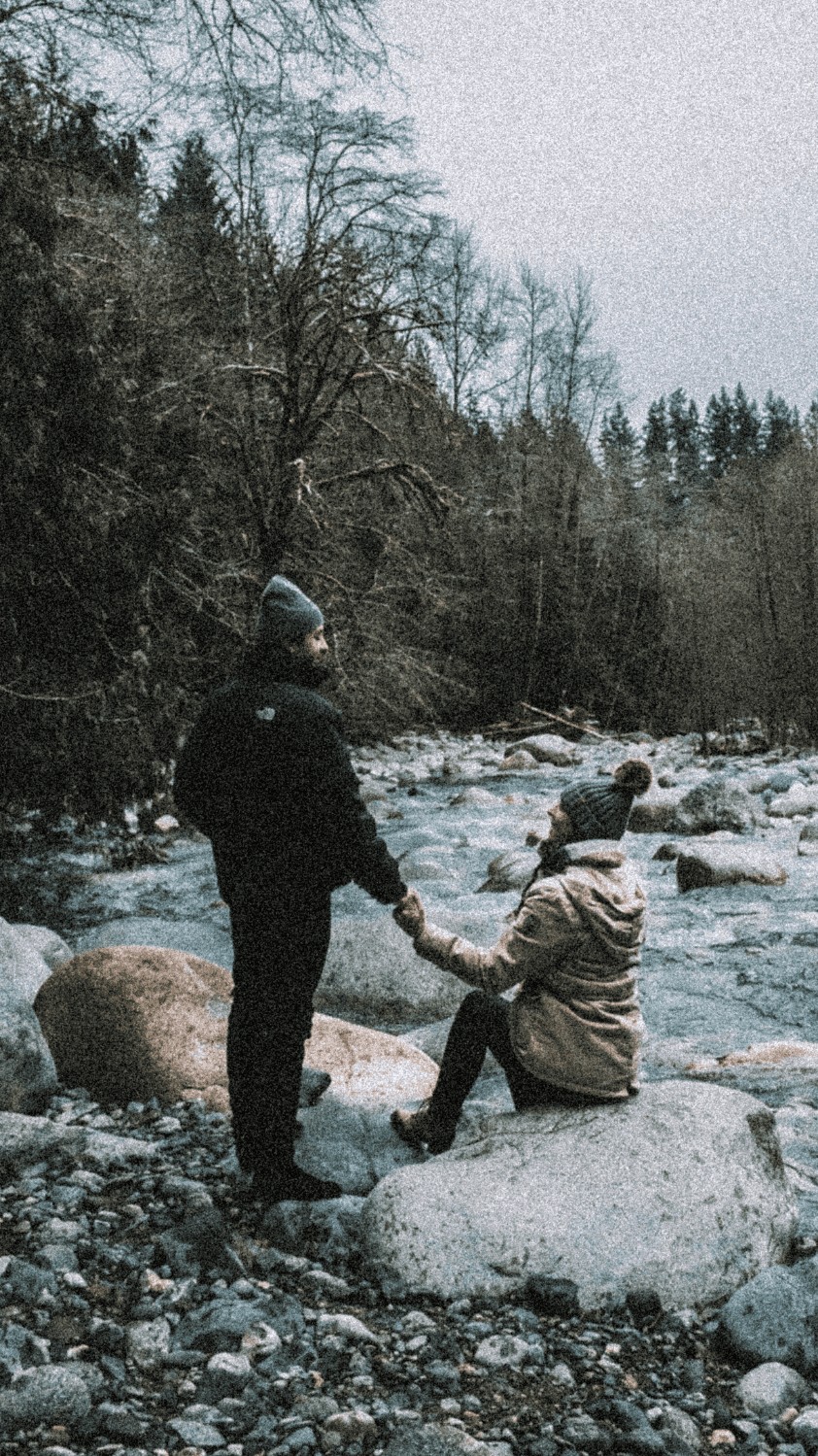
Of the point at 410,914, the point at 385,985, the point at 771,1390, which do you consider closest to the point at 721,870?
the point at 385,985

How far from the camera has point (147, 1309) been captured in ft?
9.98

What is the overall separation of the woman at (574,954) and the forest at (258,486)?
4.16 meters

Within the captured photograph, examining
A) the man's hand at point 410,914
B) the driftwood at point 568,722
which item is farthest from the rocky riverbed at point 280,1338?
the driftwood at point 568,722

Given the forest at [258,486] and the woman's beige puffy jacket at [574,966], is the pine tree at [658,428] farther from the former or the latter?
the woman's beige puffy jacket at [574,966]

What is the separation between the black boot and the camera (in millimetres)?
3795

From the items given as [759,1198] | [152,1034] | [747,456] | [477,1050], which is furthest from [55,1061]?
[747,456]

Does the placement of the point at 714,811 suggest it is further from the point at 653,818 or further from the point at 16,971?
the point at 16,971

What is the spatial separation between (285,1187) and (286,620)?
178cm

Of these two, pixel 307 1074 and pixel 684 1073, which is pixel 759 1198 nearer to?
pixel 307 1074

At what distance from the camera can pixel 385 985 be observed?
7152mm

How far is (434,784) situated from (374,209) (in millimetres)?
8143

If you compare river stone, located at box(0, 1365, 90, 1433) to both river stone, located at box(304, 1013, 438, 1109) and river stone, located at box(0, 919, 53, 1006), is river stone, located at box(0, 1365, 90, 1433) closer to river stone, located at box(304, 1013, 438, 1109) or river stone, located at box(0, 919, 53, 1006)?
river stone, located at box(0, 919, 53, 1006)

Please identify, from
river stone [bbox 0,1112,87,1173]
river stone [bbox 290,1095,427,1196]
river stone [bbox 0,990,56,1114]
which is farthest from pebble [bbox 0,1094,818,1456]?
river stone [bbox 0,990,56,1114]

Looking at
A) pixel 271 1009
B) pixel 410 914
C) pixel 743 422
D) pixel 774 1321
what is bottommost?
pixel 774 1321
